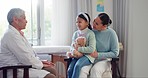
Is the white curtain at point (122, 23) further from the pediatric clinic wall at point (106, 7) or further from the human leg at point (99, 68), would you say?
the human leg at point (99, 68)

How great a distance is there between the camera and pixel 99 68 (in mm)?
2961

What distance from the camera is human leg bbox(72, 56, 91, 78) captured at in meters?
2.92

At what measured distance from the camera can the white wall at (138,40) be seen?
12.8 ft

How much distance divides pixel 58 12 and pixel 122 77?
162cm

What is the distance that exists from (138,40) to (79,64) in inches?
58.7

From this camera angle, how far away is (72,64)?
3.10 m

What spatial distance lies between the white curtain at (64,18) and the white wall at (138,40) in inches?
31.0

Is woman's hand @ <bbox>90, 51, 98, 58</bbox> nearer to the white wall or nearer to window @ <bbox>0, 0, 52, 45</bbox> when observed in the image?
the white wall

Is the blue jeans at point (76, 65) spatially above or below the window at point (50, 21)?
below

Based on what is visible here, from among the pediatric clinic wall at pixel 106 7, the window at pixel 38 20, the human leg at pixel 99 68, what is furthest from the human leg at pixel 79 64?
the pediatric clinic wall at pixel 106 7

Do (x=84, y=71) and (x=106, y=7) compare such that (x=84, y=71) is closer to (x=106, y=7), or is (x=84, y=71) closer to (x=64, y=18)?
(x=64, y=18)

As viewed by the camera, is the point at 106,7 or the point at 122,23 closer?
the point at 122,23

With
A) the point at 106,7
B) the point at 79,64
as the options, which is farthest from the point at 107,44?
the point at 106,7

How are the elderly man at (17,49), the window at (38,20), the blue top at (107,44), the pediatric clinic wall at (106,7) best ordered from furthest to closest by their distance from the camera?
the pediatric clinic wall at (106,7), the window at (38,20), the blue top at (107,44), the elderly man at (17,49)
